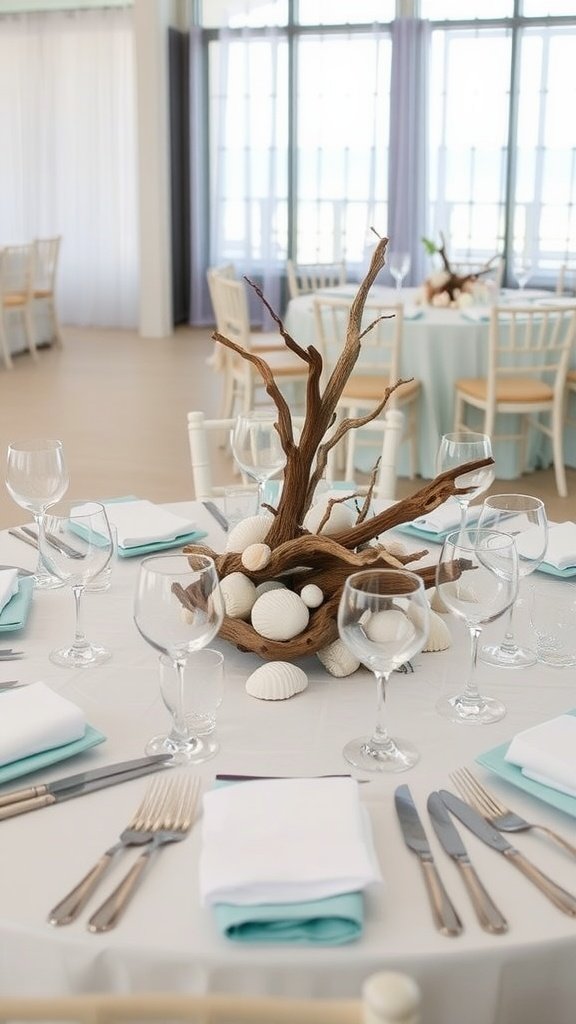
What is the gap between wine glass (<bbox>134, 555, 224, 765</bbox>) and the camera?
4.25 ft

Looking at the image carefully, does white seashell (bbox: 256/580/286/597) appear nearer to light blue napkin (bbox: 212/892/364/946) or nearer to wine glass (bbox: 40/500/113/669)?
wine glass (bbox: 40/500/113/669)

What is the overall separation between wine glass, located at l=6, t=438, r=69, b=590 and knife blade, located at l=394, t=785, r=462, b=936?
0.87 meters


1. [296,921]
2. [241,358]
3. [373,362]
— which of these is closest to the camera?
[296,921]

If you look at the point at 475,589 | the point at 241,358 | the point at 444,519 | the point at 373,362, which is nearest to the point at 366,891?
the point at 475,589

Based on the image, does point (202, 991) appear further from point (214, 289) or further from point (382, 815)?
point (214, 289)

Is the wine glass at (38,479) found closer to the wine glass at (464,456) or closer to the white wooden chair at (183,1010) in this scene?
the wine glass at (464,456)

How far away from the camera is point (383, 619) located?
1.23 meters

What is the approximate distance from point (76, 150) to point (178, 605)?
10.2 metres

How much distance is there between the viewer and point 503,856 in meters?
1.16

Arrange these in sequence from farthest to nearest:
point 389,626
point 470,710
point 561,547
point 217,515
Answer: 1. point 217,515
2. point 561,547
3. point 470,710
4. point 389,626

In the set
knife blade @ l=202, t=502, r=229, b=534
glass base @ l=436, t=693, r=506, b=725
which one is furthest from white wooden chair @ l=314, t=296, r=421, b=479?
glass base @ l=436, t=693, r=506, b=725

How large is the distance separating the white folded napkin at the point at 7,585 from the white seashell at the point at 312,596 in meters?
0.50

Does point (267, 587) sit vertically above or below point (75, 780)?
above

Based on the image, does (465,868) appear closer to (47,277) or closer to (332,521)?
(332,521)
